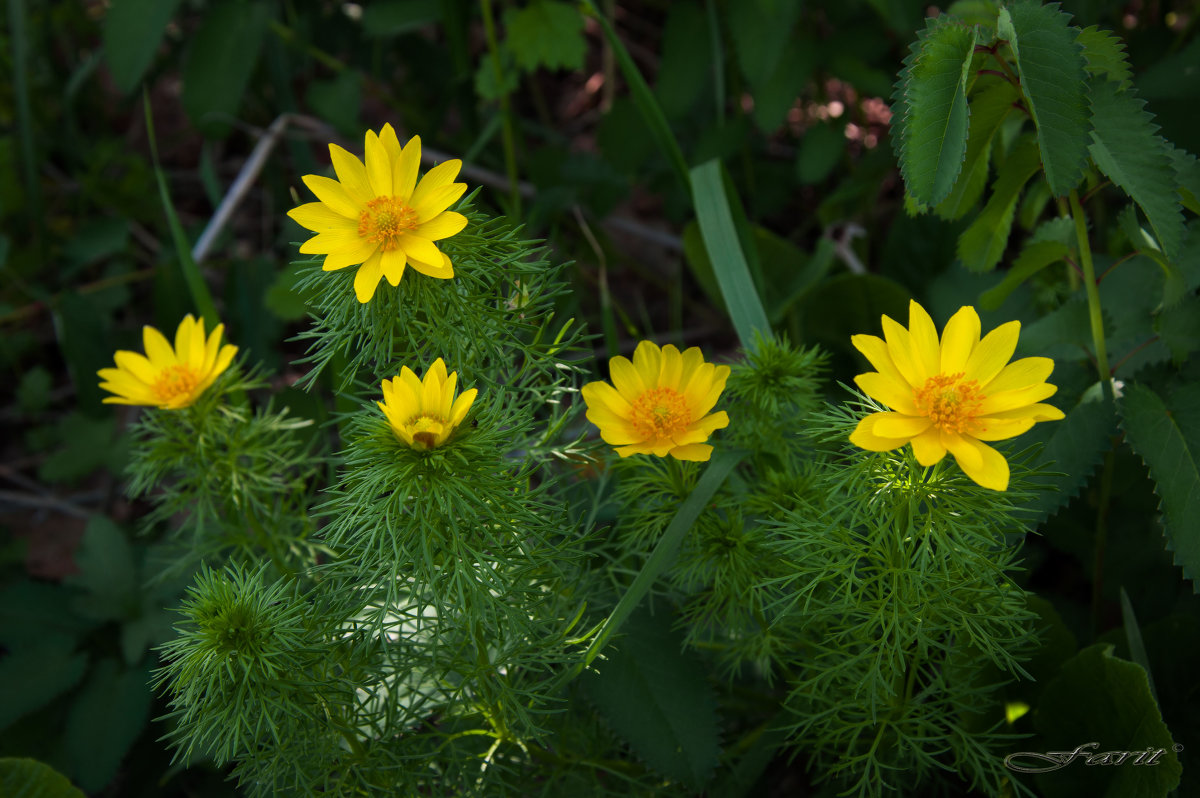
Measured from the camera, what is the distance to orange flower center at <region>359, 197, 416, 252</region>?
1069 mm

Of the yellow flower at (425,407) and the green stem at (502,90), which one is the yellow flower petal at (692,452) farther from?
the green stem at (502,90)

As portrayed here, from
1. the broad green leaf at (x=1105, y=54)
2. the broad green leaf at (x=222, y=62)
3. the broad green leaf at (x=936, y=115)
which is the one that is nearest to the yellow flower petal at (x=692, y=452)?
the broad green leaf at (x=936, y=115)

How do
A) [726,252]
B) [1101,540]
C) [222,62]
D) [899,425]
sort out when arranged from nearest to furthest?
[899,425] < [1101,540] < [726,252] < [222,62]

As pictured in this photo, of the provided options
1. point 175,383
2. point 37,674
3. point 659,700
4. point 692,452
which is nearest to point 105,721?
point 37,674

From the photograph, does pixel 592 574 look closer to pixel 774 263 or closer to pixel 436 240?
pixel 436 240

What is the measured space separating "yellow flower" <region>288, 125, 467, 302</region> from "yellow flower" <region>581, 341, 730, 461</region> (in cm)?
27

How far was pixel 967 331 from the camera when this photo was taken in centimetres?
102

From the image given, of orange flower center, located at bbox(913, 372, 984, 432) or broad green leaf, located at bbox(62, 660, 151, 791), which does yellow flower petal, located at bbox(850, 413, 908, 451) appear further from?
broad green leaf, located at bbox(62, 660, 151, 791)

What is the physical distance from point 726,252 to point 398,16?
3.89 ft

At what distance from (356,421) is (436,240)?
0.25 m

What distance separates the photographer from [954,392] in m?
0.98

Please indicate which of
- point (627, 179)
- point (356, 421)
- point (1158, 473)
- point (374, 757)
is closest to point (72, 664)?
point (374, 757)

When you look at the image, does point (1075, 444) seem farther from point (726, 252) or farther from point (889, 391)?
point (726, 252)

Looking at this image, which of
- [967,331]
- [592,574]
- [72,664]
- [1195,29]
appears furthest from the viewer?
[1195,29]
